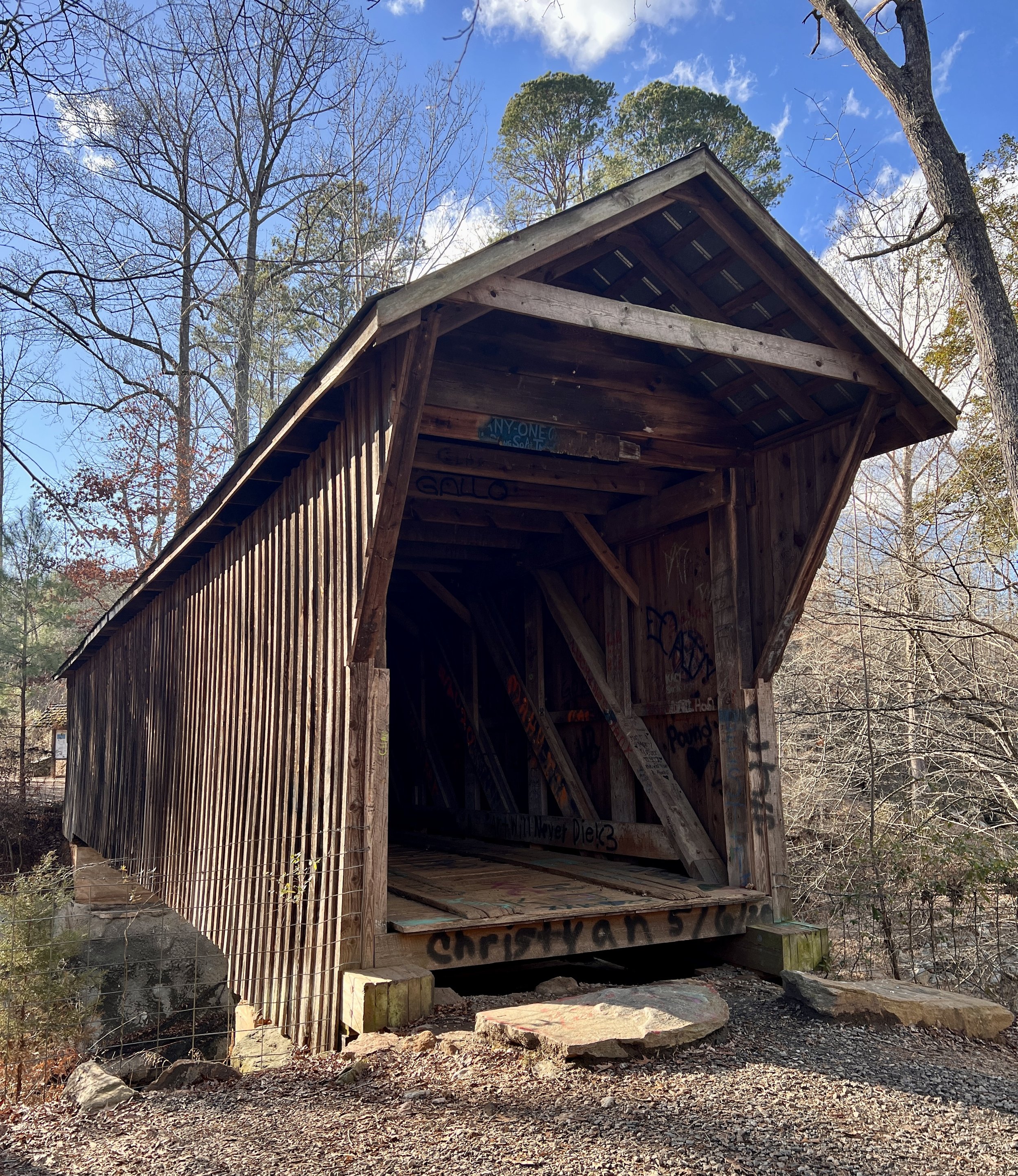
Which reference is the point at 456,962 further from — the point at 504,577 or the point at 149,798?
the point at 149,798

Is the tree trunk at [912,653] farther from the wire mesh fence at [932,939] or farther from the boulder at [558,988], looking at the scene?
the boulder at [558,988]

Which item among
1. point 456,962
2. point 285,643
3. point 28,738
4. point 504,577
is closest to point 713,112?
point 504,577

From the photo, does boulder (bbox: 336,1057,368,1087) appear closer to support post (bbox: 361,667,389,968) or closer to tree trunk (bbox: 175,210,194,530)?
support post (bbox: 361,667,389,968)

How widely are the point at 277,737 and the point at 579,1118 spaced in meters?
3.70

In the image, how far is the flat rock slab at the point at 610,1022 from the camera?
4273 mm

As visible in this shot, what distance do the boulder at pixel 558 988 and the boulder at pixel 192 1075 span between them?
5.81 ft

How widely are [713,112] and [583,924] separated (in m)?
20.8

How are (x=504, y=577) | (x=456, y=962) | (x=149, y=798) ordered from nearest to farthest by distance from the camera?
(x=456, y=962) → (x=504, y=577) → (x=149, y=798)

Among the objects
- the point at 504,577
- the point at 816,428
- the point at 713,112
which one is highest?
the point at 713,112

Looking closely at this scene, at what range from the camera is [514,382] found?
6.34m

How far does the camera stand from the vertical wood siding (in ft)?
17.9

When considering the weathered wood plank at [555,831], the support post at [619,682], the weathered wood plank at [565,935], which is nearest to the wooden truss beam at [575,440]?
the support post at [619,682]

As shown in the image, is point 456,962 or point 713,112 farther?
point 713,112

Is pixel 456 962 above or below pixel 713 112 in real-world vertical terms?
below
